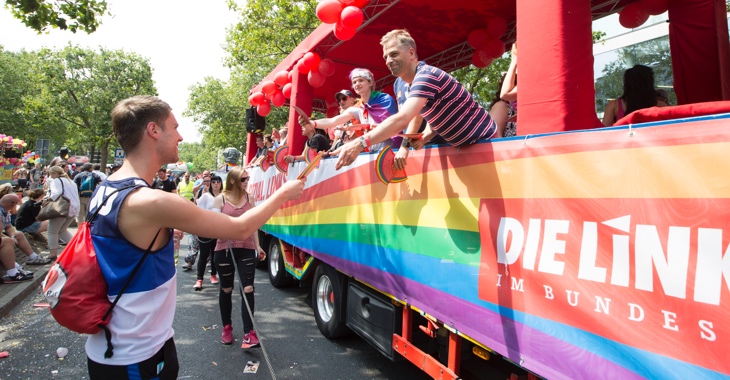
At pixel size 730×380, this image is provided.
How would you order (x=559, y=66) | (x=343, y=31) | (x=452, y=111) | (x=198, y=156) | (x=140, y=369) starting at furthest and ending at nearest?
(x=198, y=156)
(x=343, y=31)
(x=452, y=111)
(x=559, y=66)
(x=140, y=369)

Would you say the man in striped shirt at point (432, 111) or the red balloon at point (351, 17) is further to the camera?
the red balloon at point (351, 17)

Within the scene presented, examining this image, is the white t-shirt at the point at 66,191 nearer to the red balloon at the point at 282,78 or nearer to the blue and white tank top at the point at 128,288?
the red balloon at the point at 282,78

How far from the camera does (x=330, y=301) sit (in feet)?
15.7

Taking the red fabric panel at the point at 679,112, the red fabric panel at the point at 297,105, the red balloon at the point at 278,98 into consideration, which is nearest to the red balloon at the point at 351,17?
the red fabric panel at the point at 297,105

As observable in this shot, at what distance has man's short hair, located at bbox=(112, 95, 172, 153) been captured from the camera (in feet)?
5.75

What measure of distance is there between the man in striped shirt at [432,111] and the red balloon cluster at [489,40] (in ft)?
13.3

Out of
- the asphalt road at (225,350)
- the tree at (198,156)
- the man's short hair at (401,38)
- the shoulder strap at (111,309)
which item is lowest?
the asphalt road at (225,350)

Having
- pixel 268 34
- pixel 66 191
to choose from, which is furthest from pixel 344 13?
pixel 268 34

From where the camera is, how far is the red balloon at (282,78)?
752cm

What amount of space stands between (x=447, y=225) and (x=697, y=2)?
2.96 m

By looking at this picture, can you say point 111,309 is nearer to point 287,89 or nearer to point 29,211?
point 287,89

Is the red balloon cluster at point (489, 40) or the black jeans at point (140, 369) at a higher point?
the red balloon cluster at point (489, 40)

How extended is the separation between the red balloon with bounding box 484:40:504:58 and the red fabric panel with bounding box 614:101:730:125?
4845 millimetres

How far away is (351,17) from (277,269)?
166 inches
